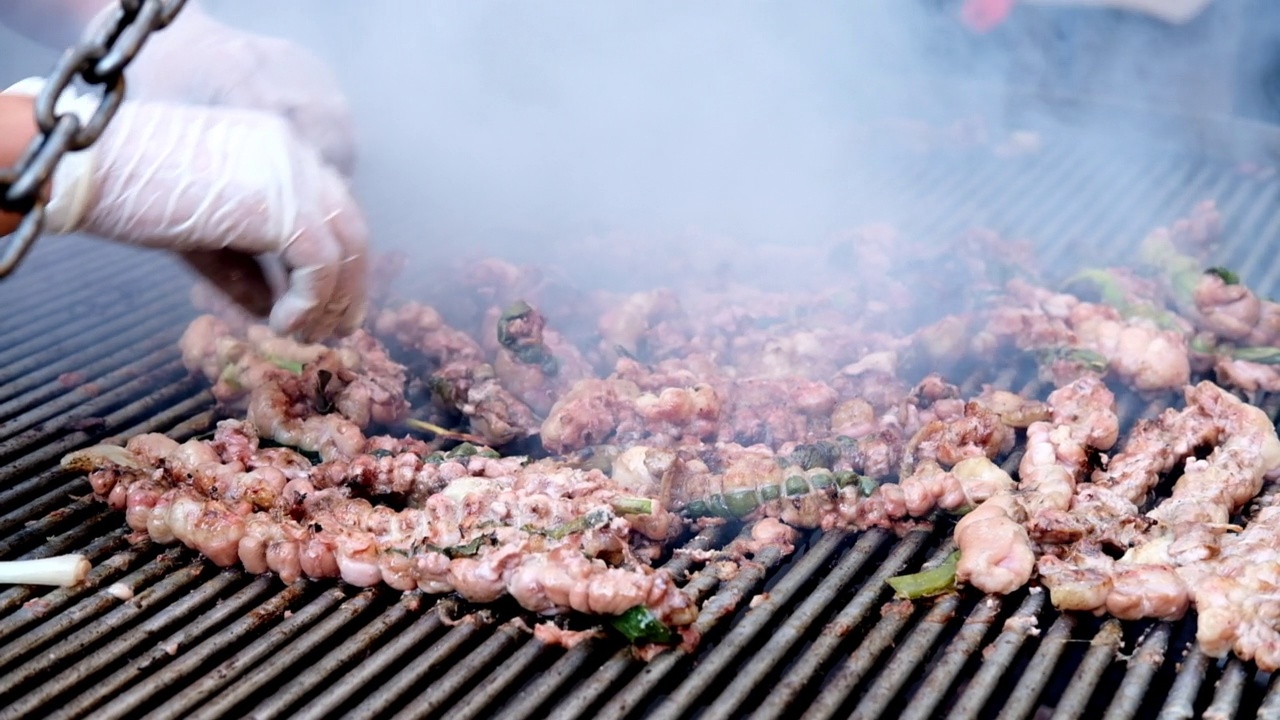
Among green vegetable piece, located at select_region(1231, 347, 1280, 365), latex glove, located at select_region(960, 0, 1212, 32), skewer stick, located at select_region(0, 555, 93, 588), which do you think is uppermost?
latex glove, located at select_region(960, 0, 1212, 32)

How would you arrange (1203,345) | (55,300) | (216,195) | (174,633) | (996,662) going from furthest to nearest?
(55,300) < (1203,345) < (216,195) < (174,633) < (996,662)

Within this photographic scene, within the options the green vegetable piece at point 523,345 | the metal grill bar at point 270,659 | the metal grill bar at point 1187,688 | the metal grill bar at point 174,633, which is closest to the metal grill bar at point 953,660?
the metal grill bar at point 1187,688

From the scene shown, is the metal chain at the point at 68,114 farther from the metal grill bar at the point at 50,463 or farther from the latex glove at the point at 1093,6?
the latex glove at the point at 1093,6

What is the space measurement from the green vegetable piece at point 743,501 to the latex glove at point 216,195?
56.5 inches

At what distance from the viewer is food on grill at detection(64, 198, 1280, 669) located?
9.95ft

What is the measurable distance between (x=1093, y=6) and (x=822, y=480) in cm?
596

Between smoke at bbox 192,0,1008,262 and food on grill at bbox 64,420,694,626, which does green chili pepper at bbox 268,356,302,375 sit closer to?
food on grill at bbox 64,420,694,626

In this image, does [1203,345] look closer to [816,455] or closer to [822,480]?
[816,455]

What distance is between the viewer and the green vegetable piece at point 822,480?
134 inches

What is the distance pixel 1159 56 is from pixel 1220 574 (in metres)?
6.01

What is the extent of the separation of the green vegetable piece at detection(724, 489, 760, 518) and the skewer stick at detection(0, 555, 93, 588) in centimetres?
195

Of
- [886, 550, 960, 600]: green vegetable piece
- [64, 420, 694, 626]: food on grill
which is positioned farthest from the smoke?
[886, 550, 960, 600]: green vegetable piece

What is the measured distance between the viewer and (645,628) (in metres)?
2.80

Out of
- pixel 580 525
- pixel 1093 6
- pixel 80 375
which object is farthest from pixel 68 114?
pixel 1093 6
